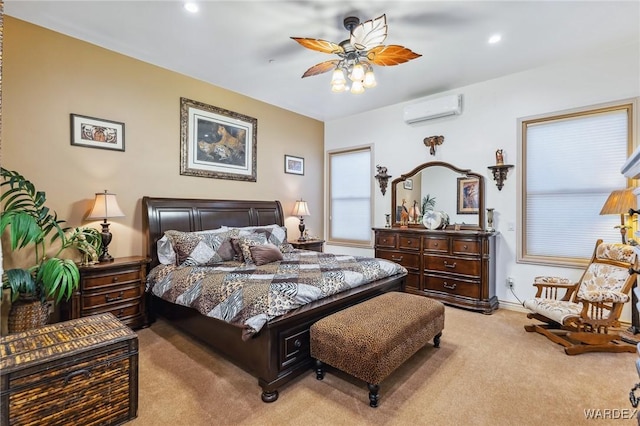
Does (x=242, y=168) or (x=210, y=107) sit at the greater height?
(x=210, y=107)

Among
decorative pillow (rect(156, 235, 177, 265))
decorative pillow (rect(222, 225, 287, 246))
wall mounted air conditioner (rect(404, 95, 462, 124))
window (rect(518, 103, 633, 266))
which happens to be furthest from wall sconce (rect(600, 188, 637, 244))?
decorative pillow (rect(156, 235, 177, 265))

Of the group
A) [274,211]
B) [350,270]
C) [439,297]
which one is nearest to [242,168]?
[274,211]

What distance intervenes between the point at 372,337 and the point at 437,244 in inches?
102

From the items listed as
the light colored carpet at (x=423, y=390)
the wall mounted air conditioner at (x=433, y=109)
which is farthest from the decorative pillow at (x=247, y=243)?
the wall mounted air conditioner at (x=433, y=109)

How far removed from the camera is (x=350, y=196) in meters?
6.00

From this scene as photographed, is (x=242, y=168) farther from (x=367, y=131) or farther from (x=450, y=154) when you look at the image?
(x=450, y=154)

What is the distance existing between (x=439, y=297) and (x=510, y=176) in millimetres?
1857

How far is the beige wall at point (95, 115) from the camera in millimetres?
3062

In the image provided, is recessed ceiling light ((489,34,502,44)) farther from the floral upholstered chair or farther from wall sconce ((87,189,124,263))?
wall sconce ((87,189,124,263))

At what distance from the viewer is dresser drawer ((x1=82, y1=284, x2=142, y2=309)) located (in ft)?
10.1

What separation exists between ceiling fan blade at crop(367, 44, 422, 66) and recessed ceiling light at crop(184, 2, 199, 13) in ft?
5.27

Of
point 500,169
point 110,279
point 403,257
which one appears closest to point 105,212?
point 110,279

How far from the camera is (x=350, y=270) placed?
3.07 m

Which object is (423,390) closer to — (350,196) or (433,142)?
(433,142)
